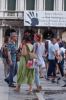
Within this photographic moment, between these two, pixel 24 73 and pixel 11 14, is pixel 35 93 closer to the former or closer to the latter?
pixel 24 73

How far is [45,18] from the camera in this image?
51.5 meters

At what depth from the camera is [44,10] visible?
54.2 metres

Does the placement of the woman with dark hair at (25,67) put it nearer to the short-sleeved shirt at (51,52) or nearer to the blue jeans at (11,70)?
the blue jeans at (11,70)

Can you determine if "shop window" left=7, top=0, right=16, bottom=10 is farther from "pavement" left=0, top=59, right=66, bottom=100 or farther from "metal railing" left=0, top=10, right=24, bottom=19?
"pavement" left=0, top=59, right=66, bottom=100

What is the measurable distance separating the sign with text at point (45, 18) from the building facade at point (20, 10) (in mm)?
716

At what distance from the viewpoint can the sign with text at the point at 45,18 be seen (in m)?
51.6

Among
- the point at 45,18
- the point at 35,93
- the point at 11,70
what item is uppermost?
the point at 11,70

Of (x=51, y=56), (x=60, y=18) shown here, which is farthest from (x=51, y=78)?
(x=60, y=18)

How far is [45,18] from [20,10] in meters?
3.95

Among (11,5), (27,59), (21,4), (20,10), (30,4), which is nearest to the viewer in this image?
(27,59)

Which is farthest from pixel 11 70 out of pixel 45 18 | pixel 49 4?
pixel 49 4

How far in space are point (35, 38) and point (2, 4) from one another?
126ft

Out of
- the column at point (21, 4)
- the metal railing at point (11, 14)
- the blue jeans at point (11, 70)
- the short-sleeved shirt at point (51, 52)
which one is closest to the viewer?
the blue jeans at point (11, 70)

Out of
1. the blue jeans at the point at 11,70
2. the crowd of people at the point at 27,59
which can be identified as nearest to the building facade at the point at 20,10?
the crowd of people at the point at 27,59
